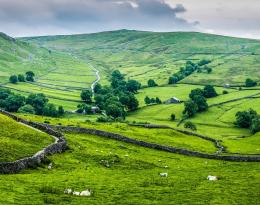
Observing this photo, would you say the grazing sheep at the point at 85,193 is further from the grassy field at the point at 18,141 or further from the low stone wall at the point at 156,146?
the low stone wall at the point at 156,146

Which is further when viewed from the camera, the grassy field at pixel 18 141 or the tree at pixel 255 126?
the tree at pixel 255 126

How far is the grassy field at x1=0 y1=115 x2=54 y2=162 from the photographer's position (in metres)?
60.8

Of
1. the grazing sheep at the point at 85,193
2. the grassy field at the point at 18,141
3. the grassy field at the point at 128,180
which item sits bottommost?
the grassy field at the point at 128,180

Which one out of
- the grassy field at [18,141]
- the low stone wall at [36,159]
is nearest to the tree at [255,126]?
the low stone wall at [36,159]

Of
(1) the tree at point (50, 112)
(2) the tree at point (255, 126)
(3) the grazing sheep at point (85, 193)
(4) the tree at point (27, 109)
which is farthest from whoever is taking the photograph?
(1) the tree at point (50, 112)

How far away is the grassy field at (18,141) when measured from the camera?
60781 millimetres

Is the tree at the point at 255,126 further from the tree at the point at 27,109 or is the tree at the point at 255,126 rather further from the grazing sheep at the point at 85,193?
the grazing sheep at the point at 85,193

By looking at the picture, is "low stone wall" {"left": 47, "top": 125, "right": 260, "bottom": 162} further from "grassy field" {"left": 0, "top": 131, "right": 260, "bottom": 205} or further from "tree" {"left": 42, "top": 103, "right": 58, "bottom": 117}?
"tree" {"left": 42, "top": 103, "right": 58, "bottom": 117}

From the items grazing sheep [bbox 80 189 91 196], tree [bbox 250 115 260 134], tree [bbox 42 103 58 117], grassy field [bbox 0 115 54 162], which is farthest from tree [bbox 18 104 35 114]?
grazing sheep [bbox 80 189 91 196]

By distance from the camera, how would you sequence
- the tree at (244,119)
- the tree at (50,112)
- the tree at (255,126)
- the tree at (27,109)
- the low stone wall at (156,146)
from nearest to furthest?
1. the low stone wall at (156,146)
2. the tree at (255,126)
3. the tree at (244,119)
4. the tree at (27,109)
5. the tree at (50,112)

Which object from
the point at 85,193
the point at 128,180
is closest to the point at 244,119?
the point at 128,180

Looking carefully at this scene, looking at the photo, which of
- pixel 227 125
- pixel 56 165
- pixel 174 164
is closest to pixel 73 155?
pixel 56 165

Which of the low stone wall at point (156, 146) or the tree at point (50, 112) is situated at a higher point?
the low stone wall at point (156, 146)

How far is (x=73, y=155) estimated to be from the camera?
72.3m
